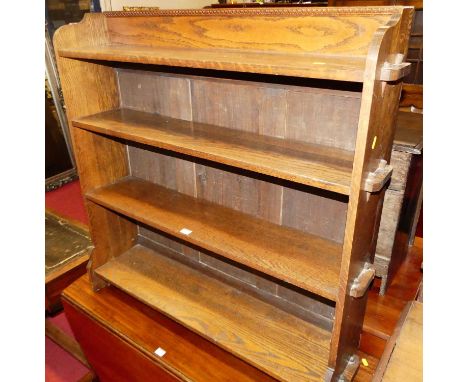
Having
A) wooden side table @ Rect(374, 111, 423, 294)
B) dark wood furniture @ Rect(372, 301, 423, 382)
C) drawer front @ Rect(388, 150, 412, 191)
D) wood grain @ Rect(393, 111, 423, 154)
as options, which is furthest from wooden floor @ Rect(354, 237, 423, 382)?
wood grain @ Rect(393, 111, 423, 154)

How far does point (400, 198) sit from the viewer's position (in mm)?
1657

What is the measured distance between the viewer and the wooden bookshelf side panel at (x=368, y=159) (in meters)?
0.86

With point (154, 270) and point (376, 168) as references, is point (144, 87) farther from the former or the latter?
point (376, 168)

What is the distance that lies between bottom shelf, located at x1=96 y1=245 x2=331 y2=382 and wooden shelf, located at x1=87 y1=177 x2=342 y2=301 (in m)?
0.35

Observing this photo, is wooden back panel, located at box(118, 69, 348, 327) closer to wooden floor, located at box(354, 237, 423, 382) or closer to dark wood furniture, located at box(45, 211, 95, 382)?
wooden floor, located at box(354, 237, 423, 382)

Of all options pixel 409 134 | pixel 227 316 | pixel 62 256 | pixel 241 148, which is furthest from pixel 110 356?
pixel 409 134

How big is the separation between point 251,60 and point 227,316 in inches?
39.6

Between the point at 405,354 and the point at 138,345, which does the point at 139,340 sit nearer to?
the point at 138,345

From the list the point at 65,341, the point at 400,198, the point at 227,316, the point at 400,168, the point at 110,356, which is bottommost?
the point at 65,341

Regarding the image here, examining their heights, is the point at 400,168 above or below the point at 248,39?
below

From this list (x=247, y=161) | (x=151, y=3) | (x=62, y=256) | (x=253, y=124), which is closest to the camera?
(x=247, y=161)

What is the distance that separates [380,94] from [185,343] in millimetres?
1239

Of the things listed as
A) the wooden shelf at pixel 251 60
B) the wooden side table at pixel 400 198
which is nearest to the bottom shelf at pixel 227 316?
the wooden side table at pixel 400 198

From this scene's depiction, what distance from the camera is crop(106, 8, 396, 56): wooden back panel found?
3.37 feet
